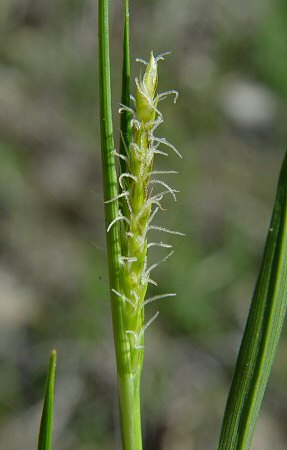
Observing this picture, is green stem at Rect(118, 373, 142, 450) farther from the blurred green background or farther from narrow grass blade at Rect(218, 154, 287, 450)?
the blurred green background

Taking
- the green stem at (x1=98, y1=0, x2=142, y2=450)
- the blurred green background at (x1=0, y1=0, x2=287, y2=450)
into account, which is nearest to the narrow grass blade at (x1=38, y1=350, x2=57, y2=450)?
the green stem at (x1=98, y1=0, x2=142, y2=450)

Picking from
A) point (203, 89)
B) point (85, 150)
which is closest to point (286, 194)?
point (85, 150)

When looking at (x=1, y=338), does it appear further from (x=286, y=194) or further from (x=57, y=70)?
(x=286, y=194)

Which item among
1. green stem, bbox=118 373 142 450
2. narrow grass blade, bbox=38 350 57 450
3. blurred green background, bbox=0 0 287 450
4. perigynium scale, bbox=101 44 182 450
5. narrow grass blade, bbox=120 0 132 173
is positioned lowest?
blurred green background, bbox=0 0 287 450

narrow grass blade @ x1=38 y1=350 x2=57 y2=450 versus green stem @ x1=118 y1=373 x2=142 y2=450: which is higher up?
narrow grass blade @ x1=38 y1=350 x2=57 y2=450

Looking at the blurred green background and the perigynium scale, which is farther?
the blurred green background

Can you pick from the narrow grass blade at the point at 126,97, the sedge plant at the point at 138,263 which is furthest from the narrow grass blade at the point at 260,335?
the narrow grass blade at the point at 126,97

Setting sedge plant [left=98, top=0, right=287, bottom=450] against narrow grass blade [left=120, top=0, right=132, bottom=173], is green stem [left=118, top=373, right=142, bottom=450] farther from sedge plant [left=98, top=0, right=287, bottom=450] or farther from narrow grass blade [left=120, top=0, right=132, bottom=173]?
narrow grass blade [left=120, top=0, right=132, bottom=173]
